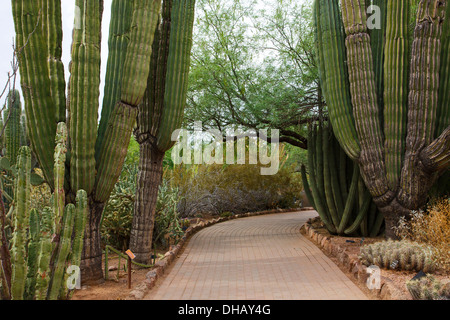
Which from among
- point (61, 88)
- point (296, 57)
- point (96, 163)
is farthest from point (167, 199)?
point (296, 57)

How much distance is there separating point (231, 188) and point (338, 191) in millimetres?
7138

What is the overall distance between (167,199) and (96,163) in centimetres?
344

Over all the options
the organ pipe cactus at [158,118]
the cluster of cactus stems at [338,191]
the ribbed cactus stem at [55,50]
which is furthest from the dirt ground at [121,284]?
the ribbed cactus stem at [55,50]

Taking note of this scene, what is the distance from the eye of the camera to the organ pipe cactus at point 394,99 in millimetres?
6992

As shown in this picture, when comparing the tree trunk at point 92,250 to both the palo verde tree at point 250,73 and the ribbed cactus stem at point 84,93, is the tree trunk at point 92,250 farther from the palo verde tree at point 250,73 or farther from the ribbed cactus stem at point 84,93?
the palo verde tree at point 250,73

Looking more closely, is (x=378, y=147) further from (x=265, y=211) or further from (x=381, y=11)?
(x=265, y=211)

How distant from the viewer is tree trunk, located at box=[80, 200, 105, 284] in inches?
207

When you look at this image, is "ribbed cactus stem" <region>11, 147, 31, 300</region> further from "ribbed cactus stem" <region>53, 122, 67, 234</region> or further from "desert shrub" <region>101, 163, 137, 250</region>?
"desert shrub" <region>101, 163, 137, 250</region>

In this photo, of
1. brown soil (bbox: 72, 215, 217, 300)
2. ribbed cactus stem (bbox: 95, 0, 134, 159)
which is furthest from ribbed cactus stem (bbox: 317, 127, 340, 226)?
ribbed cactus stem (bbox: 95, 0, 134, 159)

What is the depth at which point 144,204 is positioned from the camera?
21.6 ft

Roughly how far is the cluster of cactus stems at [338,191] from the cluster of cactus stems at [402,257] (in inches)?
105

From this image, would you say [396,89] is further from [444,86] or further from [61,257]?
[61,257]

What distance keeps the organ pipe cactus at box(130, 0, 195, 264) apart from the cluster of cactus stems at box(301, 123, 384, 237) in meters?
4.05
